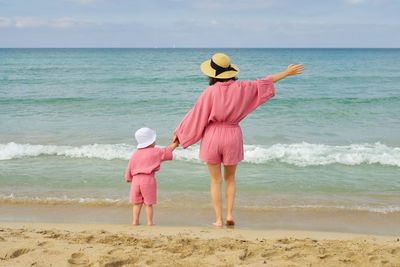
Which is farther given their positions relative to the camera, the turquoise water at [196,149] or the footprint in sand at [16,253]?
the turquoise water at [196,149]

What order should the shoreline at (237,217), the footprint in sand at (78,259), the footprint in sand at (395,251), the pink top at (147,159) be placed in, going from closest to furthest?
1. the footprint in sand at (78,259)
2. the footprint in sand at (395,251)
3. the pink top at (147,159)
4. the shoreline at (237,217)

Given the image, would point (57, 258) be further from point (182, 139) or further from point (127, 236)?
point (182, 139)

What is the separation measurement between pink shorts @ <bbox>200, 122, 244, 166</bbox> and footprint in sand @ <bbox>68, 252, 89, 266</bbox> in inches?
63.2

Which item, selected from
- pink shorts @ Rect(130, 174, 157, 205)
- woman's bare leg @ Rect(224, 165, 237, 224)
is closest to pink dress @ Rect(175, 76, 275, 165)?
woman's bare leg @ Rect(224, 165, 237, 224)

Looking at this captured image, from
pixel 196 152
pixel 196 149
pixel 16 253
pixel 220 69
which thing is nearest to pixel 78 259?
pixel 16 253

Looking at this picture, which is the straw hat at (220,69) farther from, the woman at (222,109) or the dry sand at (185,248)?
the dry sand at (185,248)

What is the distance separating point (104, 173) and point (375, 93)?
1542 cm

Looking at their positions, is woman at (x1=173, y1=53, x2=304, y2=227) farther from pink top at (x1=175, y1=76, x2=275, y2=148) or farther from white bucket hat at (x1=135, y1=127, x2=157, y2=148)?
white bucket hat at (x1=135, y1=127, x2=157, y2=148)

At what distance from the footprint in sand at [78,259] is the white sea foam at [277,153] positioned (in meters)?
5.08

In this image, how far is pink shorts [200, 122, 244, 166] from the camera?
4852 mm

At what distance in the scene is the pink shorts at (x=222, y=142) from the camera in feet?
15.9

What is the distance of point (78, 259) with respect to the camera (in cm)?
374

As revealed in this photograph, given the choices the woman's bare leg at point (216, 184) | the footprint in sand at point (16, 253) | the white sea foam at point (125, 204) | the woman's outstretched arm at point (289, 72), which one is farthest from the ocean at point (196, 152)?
A: the footprint in sand at point (16, 253)

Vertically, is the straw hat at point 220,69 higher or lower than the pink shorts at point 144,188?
higher
